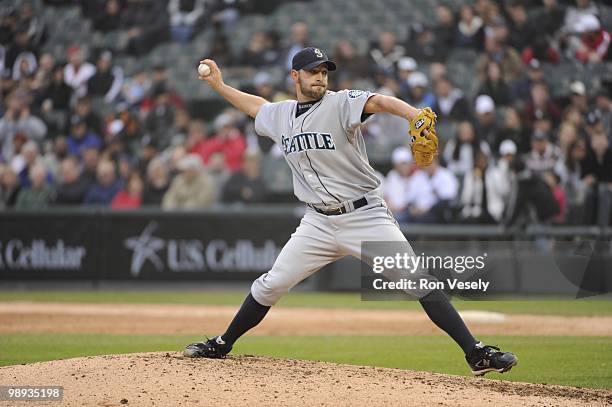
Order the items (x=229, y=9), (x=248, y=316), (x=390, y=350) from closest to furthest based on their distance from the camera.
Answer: (x=248, y=316) < (x=390, y=350) < (x=229, y=9)

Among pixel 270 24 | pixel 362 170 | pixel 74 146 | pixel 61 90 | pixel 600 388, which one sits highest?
pixel 270 24

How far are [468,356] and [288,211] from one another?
8.56 metres

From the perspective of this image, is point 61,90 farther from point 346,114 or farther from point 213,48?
point 346,114

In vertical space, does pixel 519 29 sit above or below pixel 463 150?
above

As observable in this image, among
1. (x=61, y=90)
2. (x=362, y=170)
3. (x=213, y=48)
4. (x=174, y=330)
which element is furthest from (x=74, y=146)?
(x=362, y=170)

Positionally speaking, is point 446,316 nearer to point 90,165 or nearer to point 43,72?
point 90,165

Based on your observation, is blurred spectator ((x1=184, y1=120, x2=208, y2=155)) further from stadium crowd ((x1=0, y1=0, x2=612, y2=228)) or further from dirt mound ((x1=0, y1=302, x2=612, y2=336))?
dirt mound ((x1=0, y1=302, x2=612, y2=336))

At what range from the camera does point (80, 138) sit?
1747 centimetres

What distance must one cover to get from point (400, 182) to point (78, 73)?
291 inches

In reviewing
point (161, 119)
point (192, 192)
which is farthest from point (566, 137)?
point (161, 119)

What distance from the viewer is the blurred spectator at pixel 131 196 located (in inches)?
612

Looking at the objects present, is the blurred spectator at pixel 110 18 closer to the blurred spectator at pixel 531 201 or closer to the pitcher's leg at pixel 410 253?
the blurred spectator at pixel 531 201

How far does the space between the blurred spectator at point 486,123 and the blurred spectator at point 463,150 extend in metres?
0.12

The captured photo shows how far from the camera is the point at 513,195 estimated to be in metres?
13.6
